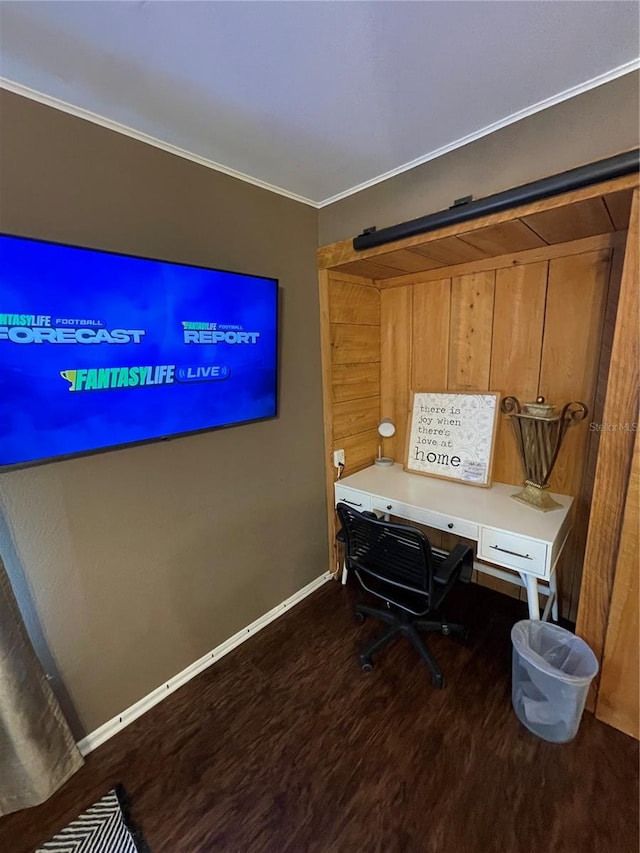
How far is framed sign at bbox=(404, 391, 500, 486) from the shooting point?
6.89 ft

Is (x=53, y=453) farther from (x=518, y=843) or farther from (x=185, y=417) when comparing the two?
(x=518, y=843)

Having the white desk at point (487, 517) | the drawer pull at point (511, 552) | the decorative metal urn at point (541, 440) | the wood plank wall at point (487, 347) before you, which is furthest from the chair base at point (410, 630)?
the decorative metal urn at point (541, 440)

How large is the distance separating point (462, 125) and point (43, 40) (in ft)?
4.60

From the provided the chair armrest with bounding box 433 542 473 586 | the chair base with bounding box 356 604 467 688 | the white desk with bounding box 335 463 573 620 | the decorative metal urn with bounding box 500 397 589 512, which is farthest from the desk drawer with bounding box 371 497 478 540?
the chair base with bounding box 356 604 467 688

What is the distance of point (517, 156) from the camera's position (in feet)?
4.73

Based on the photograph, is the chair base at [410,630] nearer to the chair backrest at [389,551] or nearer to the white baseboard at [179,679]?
the chair backrest at [389,551]

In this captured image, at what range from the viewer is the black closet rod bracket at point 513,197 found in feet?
3.91

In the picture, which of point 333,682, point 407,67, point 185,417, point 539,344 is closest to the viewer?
point 407,67

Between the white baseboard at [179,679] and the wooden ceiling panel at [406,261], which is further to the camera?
the wooden ceiling panel at [406,261]

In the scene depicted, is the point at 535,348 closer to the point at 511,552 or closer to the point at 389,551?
the point at 511,552

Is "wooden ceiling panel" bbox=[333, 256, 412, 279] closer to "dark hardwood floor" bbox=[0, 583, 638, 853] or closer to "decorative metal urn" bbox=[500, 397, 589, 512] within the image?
"decorative metal urn" bbox=[500, 397, 589, 512]

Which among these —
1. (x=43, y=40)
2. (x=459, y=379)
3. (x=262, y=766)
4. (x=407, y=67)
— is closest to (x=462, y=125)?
(x=407, y=67)

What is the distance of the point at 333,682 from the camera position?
1.74 m

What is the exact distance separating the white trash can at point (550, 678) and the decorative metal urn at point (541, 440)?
1.85 feet
